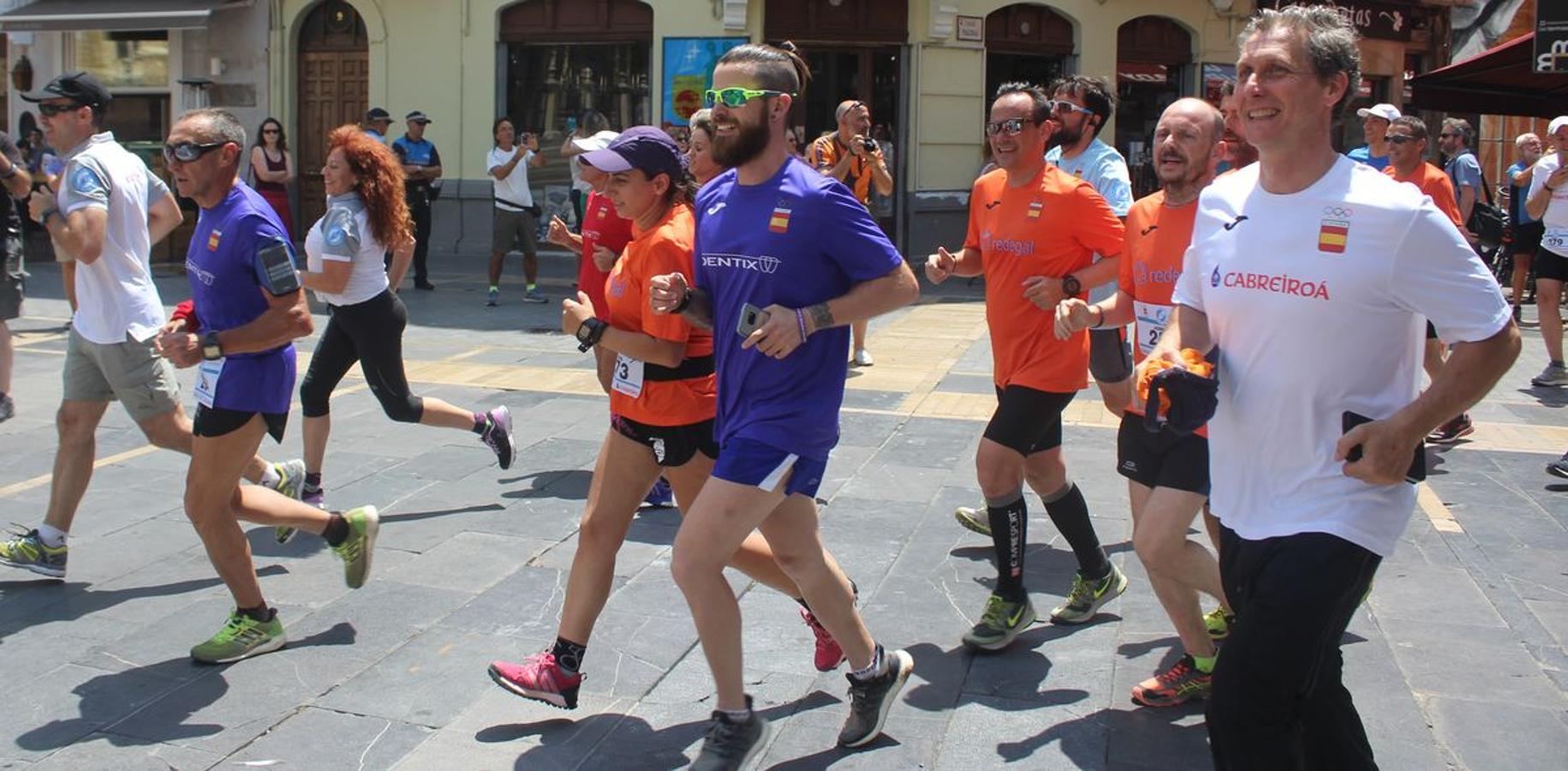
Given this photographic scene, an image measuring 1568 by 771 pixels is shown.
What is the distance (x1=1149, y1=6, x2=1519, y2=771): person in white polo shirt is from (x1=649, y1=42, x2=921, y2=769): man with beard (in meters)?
1.01

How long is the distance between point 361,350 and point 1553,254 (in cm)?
798

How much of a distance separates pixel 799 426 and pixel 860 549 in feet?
7.69

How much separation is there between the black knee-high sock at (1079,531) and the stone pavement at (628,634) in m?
0.22

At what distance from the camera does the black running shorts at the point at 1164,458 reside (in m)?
4.12

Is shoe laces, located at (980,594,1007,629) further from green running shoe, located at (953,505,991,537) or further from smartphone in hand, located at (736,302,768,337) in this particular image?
smartphone in hand, located at (736,302,768,337)

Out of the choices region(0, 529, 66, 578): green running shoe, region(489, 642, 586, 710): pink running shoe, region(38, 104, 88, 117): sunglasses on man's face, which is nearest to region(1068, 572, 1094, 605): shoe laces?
region(489, 642, 586, 710): pink running shoe

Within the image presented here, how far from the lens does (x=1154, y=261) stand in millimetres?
4445

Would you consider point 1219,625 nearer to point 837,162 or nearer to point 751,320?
point 751,320

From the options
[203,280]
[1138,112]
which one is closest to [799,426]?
[203,280]

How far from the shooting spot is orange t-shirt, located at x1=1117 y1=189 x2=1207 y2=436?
441 centimetres

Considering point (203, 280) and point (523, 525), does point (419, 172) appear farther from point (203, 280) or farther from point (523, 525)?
point (203, 280)

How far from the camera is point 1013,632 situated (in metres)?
4.80

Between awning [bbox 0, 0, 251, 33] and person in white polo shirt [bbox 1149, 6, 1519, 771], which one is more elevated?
awning [bbox 0, 0, 251, 33]

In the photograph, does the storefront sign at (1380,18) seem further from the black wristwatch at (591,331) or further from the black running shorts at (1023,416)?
the black wristwatch at (591,331)
